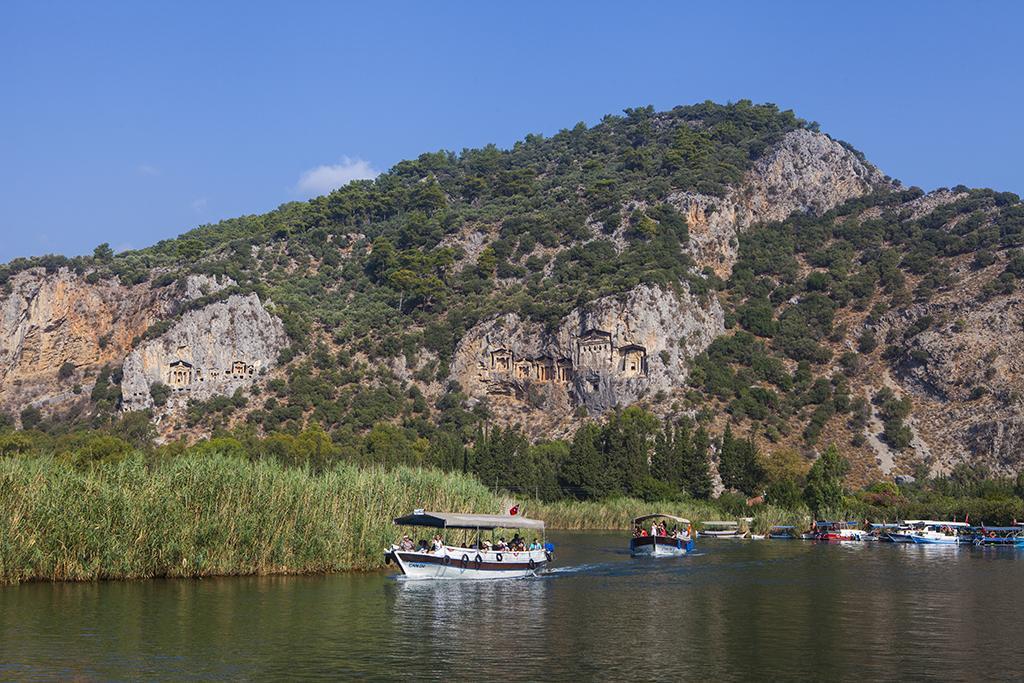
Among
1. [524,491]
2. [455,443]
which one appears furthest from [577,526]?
[455,443]

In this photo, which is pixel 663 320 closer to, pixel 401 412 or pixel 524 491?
pixel 401 412

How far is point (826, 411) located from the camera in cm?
14338

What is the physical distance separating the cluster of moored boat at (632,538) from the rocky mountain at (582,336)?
89.3 ft

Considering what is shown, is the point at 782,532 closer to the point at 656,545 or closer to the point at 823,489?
the point at 823,489

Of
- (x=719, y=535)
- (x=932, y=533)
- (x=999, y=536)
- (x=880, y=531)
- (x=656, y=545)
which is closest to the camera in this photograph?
(x=656, y=545)

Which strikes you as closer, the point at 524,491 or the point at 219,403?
the point at 524,491

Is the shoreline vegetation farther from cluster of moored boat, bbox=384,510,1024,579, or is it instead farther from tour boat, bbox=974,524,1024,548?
tour boat, bbox=974,524,1024,548

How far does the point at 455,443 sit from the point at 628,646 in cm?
8652

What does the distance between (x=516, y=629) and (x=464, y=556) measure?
58.0 feet

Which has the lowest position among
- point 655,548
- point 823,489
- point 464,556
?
point 655,548

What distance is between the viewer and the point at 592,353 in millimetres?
152250

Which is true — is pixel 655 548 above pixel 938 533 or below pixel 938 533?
below

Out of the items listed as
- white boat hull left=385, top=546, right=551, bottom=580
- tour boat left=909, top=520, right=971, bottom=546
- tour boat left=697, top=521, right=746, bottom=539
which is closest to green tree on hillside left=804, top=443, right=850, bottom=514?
tour boat left=697, top=521, right=746, bottom=539

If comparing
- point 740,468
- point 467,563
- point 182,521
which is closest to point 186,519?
point 182,521
